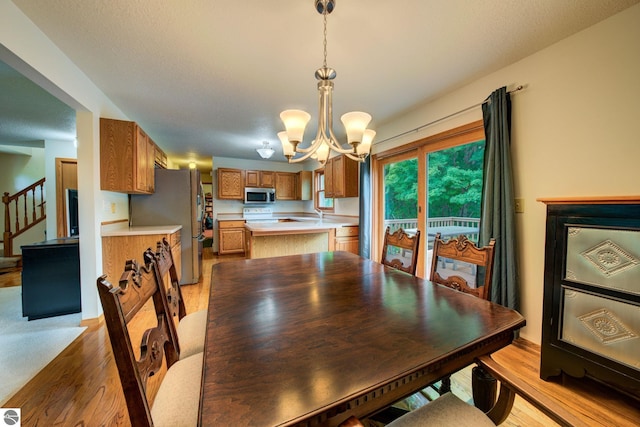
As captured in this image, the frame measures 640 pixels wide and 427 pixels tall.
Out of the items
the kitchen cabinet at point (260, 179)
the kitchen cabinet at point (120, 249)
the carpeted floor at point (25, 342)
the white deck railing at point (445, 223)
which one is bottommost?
the carpeted floor at point (25, 342)

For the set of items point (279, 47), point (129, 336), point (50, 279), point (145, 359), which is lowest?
point (50, 279)

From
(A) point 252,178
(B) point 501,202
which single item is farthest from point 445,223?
(A) point 252,178

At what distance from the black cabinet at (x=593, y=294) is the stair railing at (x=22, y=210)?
7.68 meters

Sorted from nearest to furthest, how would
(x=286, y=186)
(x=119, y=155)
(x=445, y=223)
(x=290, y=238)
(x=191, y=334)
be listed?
(x=191, y=334) < (x=119, y=155) < (x=445, y=223) < (x=290, y=238) < (x=286, y=186)

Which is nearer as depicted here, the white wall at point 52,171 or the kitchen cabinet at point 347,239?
the kitchen cabinet at point 347,239

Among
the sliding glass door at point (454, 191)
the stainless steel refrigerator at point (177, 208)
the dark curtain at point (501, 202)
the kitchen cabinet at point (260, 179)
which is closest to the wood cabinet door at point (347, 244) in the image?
the sliding glass door at point (454, 191)

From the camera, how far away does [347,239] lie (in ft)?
13.2

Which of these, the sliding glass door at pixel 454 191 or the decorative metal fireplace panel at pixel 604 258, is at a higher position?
the sliding glass door at pixel 454 191

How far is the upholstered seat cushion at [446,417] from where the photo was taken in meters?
0.82

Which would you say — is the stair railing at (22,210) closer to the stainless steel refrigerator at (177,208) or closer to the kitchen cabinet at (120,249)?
the stainless steel refrigerator at (177,208)

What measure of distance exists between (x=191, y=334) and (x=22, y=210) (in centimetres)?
644

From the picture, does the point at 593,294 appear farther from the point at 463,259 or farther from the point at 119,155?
the point at 119,155

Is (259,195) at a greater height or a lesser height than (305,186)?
lesser

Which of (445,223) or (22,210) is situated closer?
(445,223)
